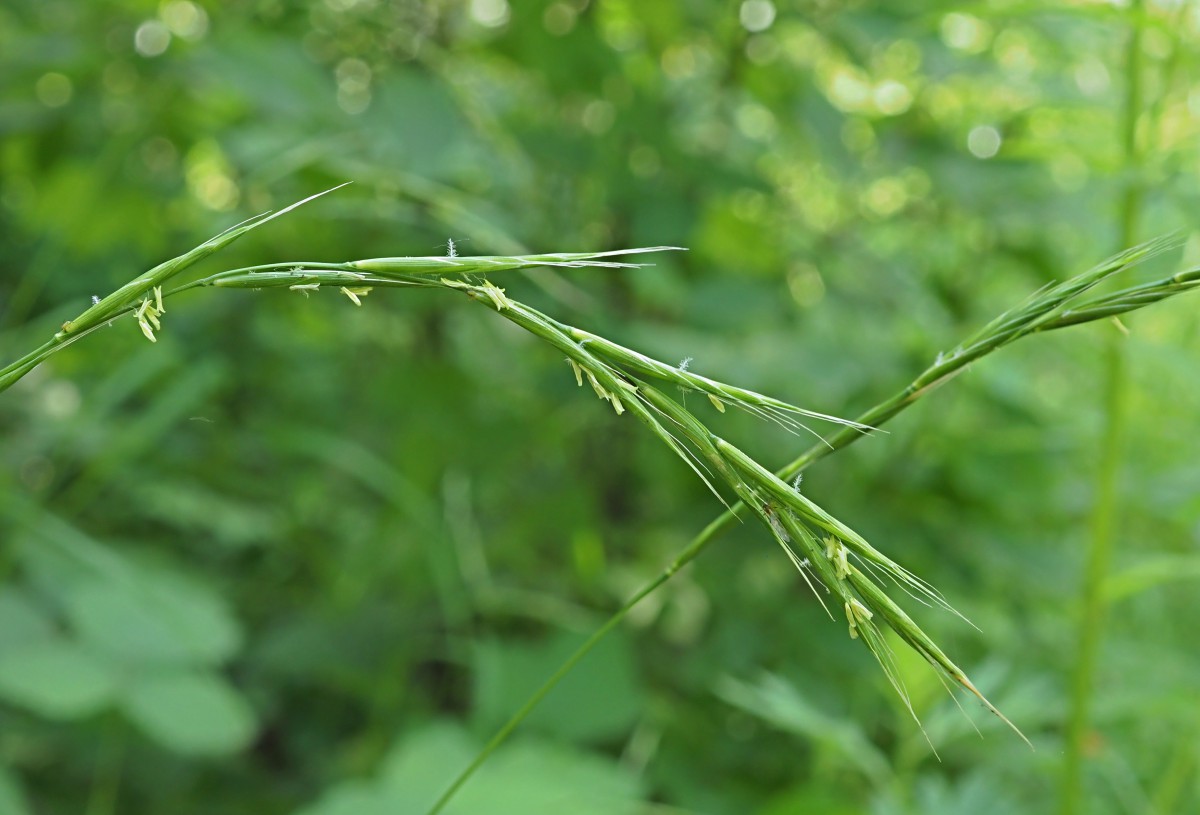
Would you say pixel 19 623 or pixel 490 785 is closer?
pixel 490 785

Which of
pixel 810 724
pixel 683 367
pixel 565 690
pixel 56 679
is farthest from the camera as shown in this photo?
pixel 565 690

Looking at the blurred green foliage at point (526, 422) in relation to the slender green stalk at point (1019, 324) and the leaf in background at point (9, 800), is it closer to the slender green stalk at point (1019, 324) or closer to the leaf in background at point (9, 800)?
the leaf in background at point (9, 800)

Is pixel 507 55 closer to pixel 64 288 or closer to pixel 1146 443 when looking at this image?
pixel 64 288

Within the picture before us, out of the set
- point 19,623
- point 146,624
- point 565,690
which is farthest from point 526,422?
point 19,623

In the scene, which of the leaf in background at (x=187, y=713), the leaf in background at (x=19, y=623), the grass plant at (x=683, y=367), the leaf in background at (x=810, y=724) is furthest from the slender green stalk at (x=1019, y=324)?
the leaf in background at (x=19, y=623)

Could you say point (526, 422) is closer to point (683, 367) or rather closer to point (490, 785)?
point (490, 785)

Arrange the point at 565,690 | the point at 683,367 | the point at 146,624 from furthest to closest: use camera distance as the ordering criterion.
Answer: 1. the point at 565,690
2. the point at 146,624
3. the point at 683,367

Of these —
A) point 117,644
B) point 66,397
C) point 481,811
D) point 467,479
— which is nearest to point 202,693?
point 117,644
